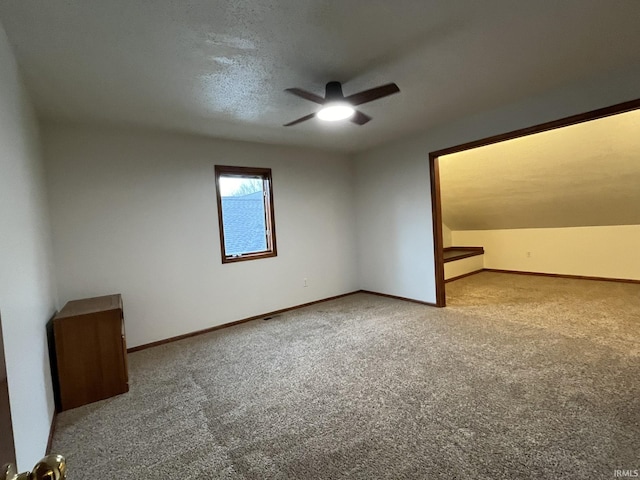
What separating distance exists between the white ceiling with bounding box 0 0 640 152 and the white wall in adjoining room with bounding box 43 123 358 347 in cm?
47

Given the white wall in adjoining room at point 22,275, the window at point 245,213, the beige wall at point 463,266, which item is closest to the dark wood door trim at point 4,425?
the white wall in adjoining room at point 22,275

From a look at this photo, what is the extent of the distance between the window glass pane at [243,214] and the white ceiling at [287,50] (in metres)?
1.16

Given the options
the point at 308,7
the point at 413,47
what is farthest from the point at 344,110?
the point at 308,7

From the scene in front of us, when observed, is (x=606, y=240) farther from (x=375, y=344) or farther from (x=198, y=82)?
(x=198, y=82)

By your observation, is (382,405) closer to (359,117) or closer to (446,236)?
(359,117)

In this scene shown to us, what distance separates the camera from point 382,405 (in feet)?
6.97

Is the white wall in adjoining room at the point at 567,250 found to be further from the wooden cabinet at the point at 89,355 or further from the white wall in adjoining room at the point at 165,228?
the wooden cabinet at the point at 89,355

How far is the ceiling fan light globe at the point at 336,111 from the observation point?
7.75 ft

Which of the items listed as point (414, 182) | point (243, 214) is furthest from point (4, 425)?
point (414, 182)

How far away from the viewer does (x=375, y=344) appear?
3.17 m

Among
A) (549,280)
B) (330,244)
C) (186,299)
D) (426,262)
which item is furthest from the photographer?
(549,280)

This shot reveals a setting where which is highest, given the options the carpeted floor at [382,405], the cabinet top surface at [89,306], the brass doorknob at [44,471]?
the brass doorknob at [44,471]

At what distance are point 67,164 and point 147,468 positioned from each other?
2914 millimetres

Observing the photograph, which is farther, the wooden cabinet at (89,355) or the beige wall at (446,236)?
the beige wall at (446,236)
